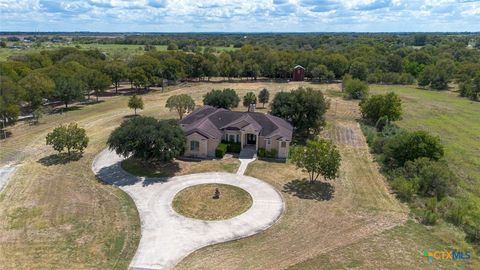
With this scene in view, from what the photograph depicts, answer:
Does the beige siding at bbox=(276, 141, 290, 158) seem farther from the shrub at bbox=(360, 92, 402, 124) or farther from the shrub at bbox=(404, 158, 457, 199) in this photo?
the shrub at bbox=(360, 92, 402, 124)

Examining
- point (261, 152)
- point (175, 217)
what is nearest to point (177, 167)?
point (261, 152)

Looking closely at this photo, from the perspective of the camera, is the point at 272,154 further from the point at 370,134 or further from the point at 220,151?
the point at 370,134

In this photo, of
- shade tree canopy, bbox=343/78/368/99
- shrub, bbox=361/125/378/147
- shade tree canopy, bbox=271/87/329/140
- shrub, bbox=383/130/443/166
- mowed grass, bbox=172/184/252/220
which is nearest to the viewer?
mowed grass, bbox=172/184/252/220

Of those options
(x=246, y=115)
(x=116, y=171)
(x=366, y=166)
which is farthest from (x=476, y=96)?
(x=116, y=171)

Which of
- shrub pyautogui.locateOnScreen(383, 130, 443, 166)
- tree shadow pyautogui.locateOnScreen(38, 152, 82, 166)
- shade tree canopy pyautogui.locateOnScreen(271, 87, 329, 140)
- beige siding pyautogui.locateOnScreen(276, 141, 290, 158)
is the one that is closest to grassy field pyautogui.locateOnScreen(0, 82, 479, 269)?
tree shadow pyautogui.locateOnScreen(38, 152, 82, 166)

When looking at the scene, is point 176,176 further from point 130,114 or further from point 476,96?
point 476,96

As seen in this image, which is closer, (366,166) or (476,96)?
(366,166)
